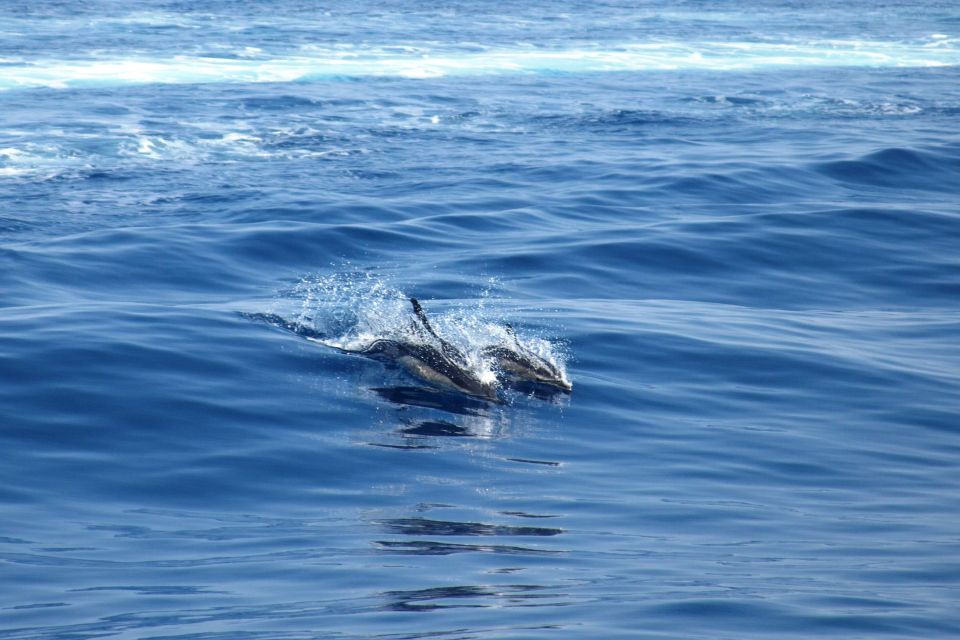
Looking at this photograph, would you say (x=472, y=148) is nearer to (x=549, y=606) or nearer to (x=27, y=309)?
(x=27, y=309)

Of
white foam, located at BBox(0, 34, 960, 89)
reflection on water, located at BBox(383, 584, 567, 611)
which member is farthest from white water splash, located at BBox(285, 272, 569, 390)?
white foam, located at BBox(0, 34, 960, 89)

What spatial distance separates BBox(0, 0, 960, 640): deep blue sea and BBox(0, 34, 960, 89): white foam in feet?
11.4

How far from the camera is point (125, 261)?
1483 centimetres

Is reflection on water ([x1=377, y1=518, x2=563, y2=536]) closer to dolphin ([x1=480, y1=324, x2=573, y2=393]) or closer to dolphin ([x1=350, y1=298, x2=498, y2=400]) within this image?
dolphin ([x1=350, y1=298, x2=498, y2=400])

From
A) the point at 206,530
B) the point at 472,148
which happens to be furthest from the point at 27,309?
the point at 472,148

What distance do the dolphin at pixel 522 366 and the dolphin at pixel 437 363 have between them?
1.02ft

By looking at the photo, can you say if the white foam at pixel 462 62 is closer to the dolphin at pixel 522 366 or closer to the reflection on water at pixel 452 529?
the dolphin at pixel 522 366

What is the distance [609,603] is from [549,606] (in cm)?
32

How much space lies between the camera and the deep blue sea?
6.57 meters

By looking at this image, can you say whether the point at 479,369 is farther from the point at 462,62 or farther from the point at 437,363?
the point at 462,62

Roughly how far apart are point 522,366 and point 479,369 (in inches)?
18.2

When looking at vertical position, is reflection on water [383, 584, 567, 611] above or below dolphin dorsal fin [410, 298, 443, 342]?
below

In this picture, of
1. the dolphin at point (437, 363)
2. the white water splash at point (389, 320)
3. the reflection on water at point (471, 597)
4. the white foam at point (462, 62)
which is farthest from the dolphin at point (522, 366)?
the white foam at point (462, 62)

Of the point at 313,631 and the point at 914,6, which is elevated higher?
the point at 914,6
